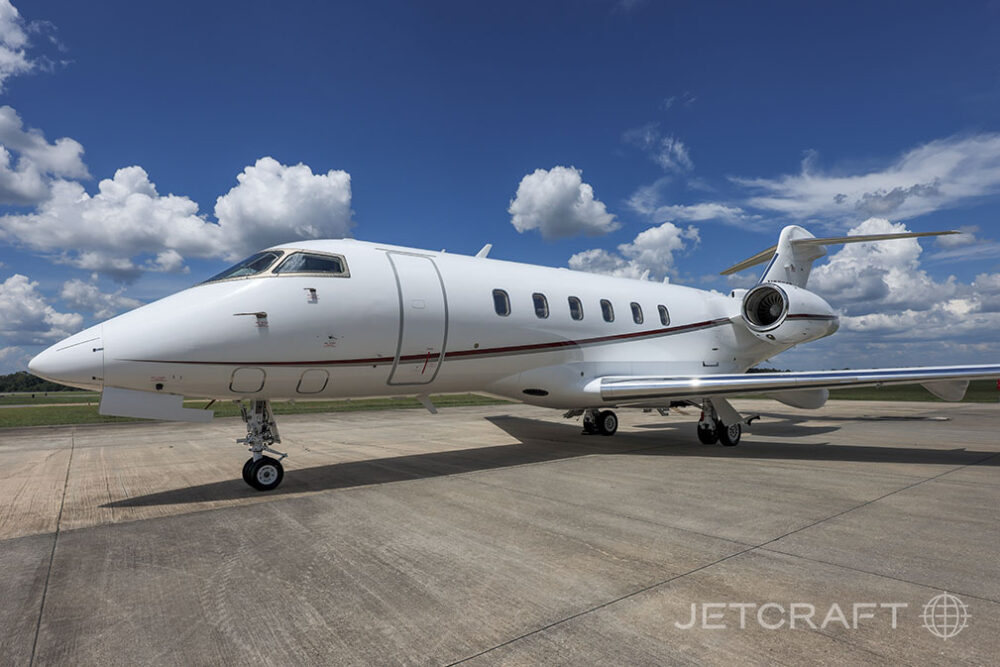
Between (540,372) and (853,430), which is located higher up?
(540,372)

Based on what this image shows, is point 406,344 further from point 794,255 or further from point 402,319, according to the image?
point 794,255

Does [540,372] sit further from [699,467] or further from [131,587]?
[131,587]

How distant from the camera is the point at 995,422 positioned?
51.5 ft

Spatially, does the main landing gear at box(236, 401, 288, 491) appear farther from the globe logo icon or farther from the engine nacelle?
the engine nacelle

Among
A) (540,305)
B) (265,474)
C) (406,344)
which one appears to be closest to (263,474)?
(265,474)

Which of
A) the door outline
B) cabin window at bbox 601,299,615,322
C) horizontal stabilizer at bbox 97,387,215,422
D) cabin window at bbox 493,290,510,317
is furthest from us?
cabin window at bbox 601,299,615,322

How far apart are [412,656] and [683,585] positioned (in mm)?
1838

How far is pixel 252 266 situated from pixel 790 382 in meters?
8.33

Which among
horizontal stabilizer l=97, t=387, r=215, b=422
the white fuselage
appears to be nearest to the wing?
the white fuselage

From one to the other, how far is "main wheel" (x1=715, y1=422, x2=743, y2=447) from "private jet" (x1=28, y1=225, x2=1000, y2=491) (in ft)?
0.15

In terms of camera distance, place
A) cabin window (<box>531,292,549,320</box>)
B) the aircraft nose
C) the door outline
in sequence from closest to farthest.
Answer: the aircraft nose → the door outline → cabin window (<box>531,292,549,320</box>)

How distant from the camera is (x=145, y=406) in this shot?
5832 mm

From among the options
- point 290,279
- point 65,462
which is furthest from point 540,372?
point 65,462

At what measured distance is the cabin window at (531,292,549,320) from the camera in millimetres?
9004
